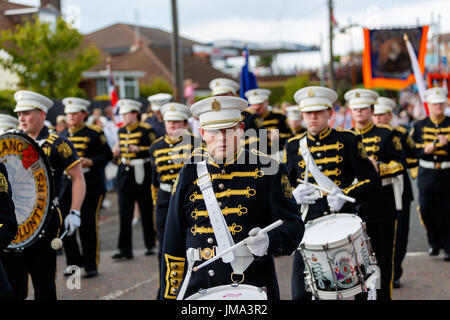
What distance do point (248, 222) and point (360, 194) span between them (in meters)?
2.03

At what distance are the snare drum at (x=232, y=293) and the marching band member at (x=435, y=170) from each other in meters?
5.93

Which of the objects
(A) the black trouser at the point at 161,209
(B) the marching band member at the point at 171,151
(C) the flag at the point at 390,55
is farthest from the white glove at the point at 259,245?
(C) the flag at the point at 390,55

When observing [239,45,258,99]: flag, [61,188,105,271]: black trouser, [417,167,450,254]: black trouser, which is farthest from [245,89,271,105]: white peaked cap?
[61,188,105,271]: black trouser

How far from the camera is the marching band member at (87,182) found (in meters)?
8.53

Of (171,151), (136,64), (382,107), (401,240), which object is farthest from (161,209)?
(136,64)

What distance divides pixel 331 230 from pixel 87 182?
15.7ft

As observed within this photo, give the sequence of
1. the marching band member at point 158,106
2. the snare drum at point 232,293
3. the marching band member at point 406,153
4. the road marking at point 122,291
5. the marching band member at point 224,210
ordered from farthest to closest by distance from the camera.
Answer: the marching band member at point 158,106 < the marching band member at point 406,153 < the road marking at point 122,291 < the marching band member at point 224,210 < the snare drum at point 232,293

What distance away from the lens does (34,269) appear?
5086mm

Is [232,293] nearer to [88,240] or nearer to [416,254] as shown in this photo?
[88,240]

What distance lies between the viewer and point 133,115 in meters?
9.74

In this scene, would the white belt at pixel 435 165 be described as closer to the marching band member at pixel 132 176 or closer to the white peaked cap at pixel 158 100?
the marching band member at pixel 132 176

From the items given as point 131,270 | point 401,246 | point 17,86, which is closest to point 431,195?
point 401,246

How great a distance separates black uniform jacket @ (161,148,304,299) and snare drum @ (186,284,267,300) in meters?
0.25

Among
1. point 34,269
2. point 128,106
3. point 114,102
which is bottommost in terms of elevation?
point 34,269
